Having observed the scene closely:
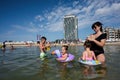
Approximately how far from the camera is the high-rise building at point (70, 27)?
182 meters

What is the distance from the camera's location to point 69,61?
11.1 metres

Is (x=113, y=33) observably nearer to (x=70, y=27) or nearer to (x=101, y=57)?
(x=70, y=27)

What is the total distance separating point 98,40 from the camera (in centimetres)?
657

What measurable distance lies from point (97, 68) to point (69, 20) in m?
177

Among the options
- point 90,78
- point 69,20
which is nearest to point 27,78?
point 90,78

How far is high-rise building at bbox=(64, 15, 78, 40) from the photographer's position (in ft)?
599

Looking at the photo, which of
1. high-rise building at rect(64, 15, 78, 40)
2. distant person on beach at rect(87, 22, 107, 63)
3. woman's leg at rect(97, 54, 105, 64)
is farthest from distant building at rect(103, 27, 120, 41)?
distant person on beach at rect(87, 22, 107, 63)

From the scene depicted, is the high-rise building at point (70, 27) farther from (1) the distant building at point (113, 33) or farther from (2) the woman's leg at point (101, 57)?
(2) the woman's leg at point (101, 57)

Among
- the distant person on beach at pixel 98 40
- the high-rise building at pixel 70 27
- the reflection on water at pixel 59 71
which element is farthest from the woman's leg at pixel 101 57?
the high-rise building at pixel 70 27

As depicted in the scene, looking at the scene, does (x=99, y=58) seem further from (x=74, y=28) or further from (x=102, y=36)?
(x=74, y=28)

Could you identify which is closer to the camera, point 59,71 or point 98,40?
point 98,40

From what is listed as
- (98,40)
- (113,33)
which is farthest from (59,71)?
(113,33)

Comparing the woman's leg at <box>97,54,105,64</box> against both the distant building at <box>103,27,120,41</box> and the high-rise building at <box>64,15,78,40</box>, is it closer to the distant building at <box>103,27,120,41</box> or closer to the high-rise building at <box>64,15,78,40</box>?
the distant building at <box>103,27,120,41</box>

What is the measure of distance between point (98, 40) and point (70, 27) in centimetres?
17934
